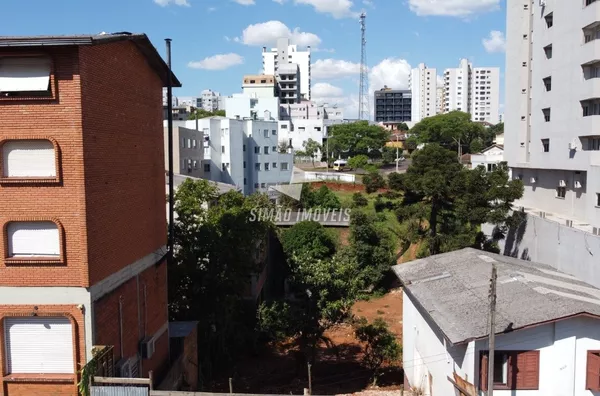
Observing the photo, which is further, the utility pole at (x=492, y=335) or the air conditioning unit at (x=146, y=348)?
the air conditioning unit at (x=146, y=348)

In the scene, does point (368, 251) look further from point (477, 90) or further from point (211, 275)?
point (477, 90)

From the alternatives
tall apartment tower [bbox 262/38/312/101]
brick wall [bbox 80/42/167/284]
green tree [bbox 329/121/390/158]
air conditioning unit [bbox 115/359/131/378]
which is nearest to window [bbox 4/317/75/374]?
air conditioning unit [bbox 115/359/131/378]

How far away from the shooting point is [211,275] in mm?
17891

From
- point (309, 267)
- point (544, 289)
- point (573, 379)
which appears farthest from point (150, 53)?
point (573, 379)

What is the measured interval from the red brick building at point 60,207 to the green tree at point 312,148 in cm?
6109

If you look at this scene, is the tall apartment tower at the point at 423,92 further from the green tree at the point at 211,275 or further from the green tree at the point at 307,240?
the green tree at the point at 211,275

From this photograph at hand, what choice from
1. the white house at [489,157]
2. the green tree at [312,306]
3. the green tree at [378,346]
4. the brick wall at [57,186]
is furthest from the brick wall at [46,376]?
the white house at [489,157]

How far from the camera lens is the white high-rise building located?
129m

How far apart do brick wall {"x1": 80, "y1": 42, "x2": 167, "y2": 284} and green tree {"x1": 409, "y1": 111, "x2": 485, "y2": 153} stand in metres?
67.2

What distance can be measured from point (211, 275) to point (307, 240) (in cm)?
1461

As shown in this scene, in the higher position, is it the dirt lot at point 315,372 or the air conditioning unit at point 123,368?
the air conditioning unit at point 123,368

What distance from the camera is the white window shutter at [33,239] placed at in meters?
9.69

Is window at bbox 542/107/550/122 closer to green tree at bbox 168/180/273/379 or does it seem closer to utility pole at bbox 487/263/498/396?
green tree at bbox 168/180/273/379

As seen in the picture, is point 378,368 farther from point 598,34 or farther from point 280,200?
point 280,200
